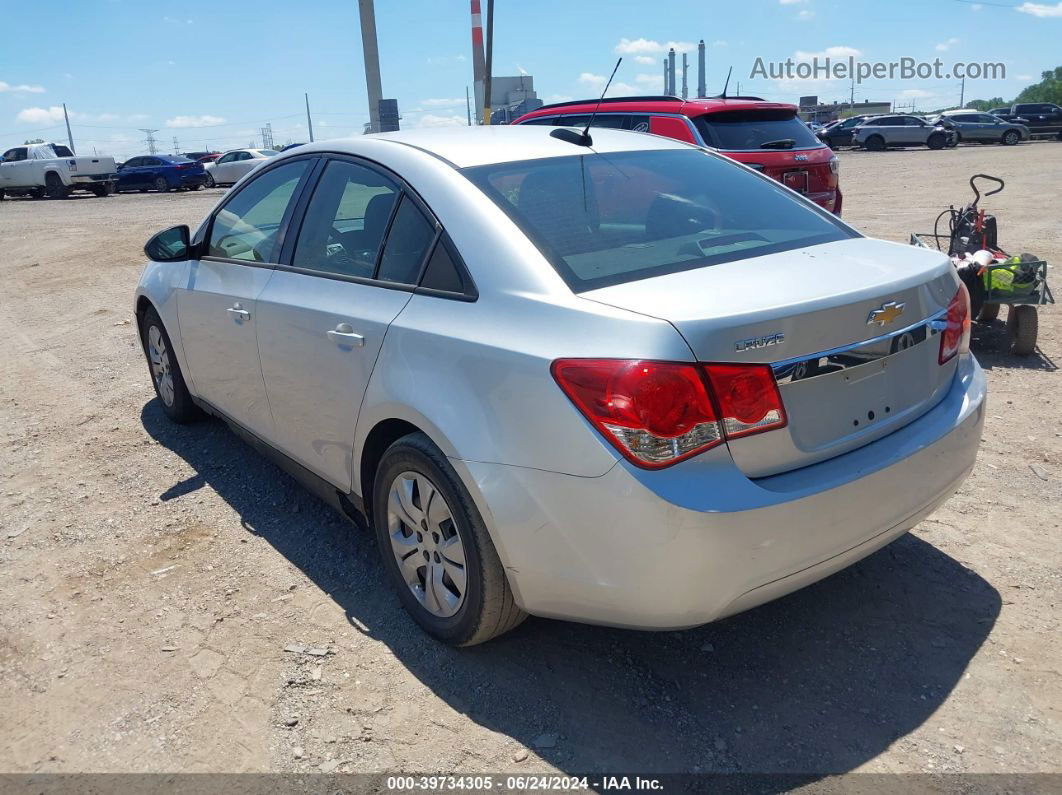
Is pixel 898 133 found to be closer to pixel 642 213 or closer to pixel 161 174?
pixel 161 174

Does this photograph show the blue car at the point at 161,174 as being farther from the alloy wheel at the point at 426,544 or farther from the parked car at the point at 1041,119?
the parked car at the point at 1041,119

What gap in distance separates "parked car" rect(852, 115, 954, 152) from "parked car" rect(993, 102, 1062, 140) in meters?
4.54

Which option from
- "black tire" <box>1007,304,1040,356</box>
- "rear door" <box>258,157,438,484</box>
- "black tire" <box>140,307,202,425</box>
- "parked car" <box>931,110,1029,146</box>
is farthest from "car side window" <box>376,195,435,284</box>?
"parked car" <box>931,110,1029,146</box>

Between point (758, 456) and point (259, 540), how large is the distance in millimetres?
2462

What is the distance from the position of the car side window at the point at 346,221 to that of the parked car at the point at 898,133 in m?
38.5

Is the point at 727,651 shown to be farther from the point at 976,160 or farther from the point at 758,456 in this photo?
the point at 976,160

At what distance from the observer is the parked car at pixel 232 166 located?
32.4m

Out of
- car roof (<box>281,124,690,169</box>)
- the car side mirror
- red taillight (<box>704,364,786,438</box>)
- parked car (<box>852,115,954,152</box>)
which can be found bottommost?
red taillight (<box>704,364,786,438</box>)

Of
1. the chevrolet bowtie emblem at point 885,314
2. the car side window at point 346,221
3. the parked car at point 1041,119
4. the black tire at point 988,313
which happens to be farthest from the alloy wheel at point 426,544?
the parked car at point 1041,119

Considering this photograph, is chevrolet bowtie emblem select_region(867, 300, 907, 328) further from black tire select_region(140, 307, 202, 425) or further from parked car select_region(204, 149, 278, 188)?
parked car select_region(204, 149, 278, 188)

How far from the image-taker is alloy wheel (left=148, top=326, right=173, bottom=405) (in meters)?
5.18

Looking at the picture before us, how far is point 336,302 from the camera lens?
3.28 meters

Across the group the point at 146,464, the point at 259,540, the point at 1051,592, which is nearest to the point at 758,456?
the point at 1051,592

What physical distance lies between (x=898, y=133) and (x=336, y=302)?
39.2 metres
